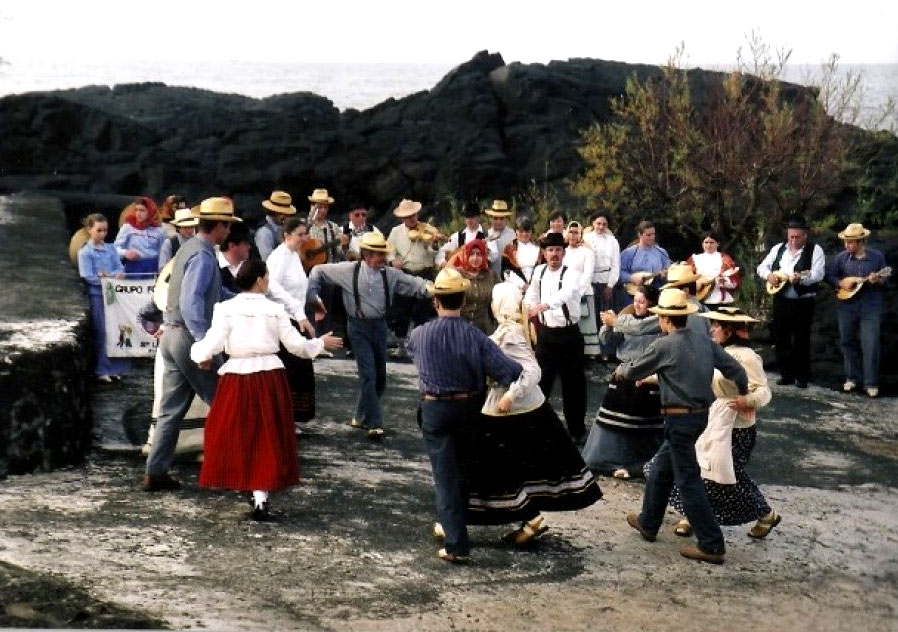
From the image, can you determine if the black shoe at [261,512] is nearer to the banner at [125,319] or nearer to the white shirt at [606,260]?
the banner at [125,319]

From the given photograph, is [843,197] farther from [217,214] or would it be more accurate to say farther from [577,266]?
[217,214]

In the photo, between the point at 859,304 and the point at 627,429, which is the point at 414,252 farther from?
the point at 627,429

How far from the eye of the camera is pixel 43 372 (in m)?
8.35

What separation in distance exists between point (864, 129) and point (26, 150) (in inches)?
512

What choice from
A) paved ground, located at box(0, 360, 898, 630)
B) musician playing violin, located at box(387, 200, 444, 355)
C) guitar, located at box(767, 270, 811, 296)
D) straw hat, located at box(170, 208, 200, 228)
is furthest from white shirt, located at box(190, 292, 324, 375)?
guitar, located at box(767, 270, 811, 296)

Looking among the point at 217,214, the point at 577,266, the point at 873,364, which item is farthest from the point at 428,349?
the point at 873,364

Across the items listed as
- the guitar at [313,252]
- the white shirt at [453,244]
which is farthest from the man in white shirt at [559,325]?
the white shirt at [453,244]

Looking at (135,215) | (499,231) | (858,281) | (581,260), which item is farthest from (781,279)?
(135,215)

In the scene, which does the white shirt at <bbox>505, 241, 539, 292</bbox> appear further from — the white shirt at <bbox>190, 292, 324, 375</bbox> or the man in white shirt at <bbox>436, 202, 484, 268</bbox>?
the white shirt at <bbox>190, 292, 324, 375</bbox>

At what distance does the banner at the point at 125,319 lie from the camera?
37.0 ft

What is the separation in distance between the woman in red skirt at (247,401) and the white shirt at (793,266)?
6.97 meters

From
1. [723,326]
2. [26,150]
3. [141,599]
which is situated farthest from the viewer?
[26,150]

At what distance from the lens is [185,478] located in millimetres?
8570

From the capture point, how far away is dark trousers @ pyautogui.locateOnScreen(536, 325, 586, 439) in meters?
10.4
